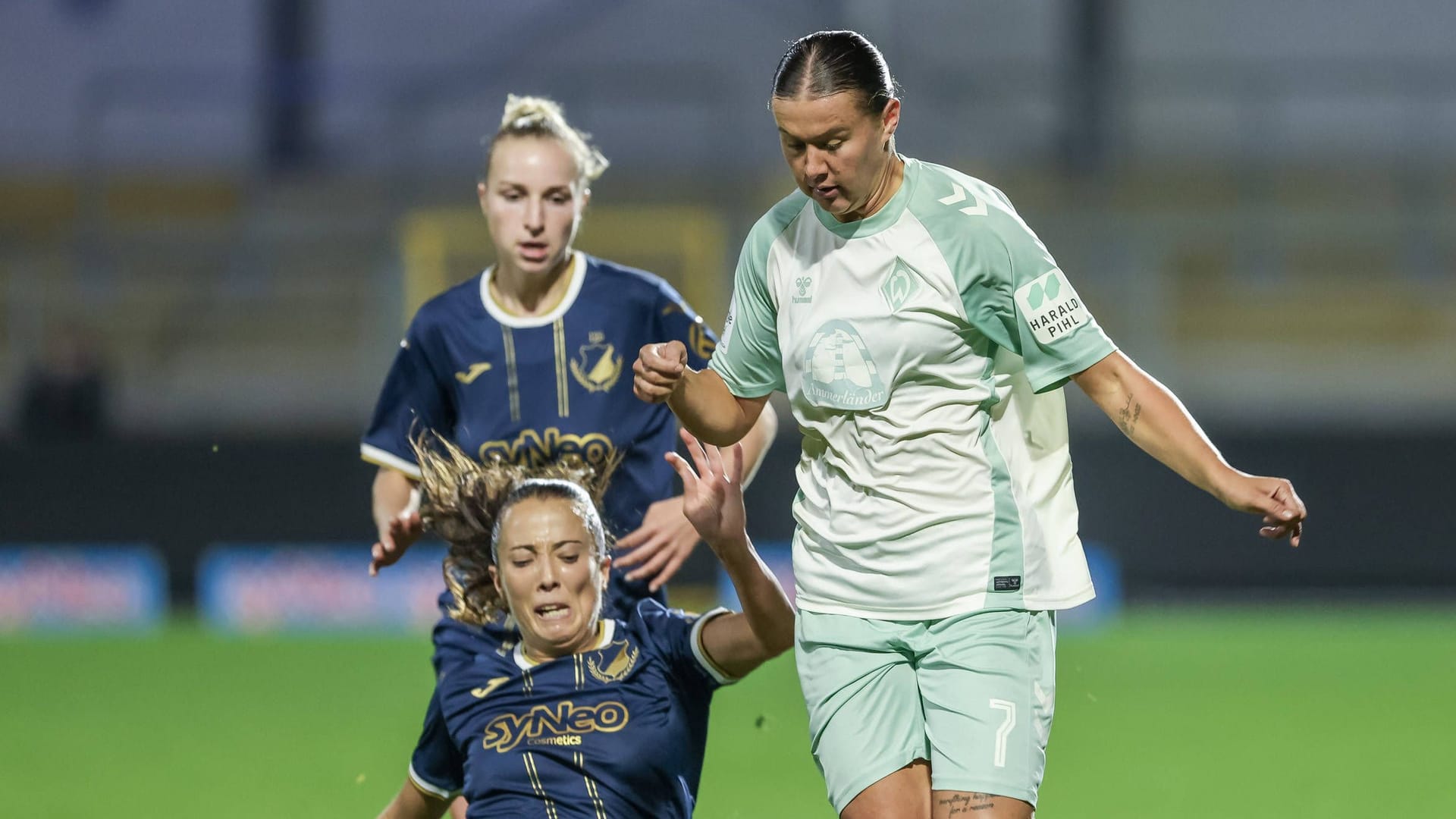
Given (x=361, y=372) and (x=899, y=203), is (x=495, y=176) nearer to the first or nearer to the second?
(x=899, y=203)

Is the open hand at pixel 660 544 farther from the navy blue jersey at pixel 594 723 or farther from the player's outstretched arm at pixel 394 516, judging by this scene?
the player's outstretched arm at pixel 394 516

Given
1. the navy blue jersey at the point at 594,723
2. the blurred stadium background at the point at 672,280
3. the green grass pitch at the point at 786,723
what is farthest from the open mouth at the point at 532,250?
the blurred stadium background at the point at 672,280

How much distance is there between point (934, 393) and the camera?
11.2 feet

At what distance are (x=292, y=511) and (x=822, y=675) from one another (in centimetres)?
830

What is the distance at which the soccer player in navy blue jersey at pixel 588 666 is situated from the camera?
150 inches

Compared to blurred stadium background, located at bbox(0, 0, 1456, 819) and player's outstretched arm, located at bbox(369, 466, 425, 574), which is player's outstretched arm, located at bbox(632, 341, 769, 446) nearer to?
player's outstretched arm, located at bbox(369, 466, 425, 574)

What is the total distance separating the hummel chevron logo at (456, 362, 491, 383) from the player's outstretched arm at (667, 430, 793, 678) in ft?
2.74

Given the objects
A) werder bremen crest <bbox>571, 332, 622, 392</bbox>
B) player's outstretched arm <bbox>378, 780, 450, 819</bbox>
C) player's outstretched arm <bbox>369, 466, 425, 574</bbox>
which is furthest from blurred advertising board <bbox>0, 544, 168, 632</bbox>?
werder bremen crest <bbox>571, 332, 622, 392</bbox>

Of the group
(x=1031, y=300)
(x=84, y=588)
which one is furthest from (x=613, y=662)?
(x=84, y=588)

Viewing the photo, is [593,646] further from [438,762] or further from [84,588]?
[84,588]

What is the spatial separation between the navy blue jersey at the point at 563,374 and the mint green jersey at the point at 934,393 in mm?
1026

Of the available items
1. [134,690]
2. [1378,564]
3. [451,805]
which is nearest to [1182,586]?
[1378,564]

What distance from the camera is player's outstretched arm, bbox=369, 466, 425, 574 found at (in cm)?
427

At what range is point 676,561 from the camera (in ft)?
14.1
